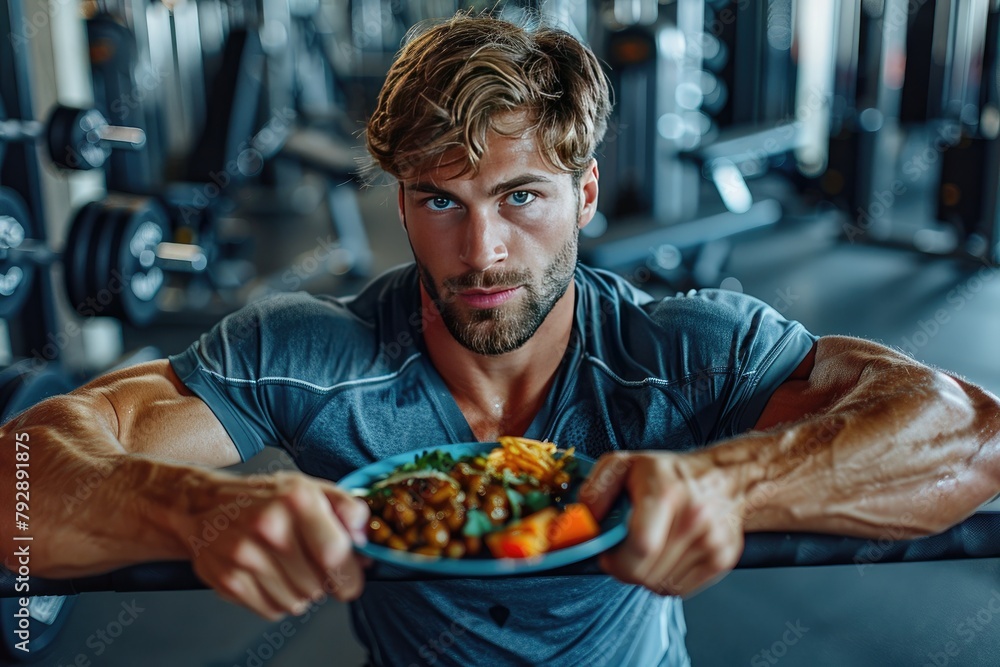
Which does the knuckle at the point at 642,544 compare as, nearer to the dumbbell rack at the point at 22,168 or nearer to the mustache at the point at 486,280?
the mustache at the point at 486,280

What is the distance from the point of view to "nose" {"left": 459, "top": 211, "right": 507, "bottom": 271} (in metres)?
1.14

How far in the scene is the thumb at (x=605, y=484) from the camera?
81 cm

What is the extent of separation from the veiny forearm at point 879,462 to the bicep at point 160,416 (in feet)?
2.35

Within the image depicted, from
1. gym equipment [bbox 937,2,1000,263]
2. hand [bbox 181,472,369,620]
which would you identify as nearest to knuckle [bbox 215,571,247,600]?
hand [bbox 181,472,369,620]

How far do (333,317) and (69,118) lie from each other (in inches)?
77.2

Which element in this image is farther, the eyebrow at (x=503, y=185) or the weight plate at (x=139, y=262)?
the weight plate at (x=139, y=262)

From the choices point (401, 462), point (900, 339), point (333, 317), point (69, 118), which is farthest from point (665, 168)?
point (401, 462)

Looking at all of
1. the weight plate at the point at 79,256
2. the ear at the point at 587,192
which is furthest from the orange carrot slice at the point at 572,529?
the weight plate at the point at 79,256

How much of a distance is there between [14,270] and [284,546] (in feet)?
7.72

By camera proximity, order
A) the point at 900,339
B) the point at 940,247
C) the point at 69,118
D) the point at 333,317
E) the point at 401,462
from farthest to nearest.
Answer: the point at 940,247
the point at 900,339
the point at 69,118
the point at 333,317
the point at 401,462

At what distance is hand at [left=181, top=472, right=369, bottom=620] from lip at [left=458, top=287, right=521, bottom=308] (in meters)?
0.46

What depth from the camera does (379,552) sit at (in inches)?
29.5

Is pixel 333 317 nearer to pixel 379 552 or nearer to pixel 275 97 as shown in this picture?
pixel 379 552

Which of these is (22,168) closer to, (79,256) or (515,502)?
(79,256)
